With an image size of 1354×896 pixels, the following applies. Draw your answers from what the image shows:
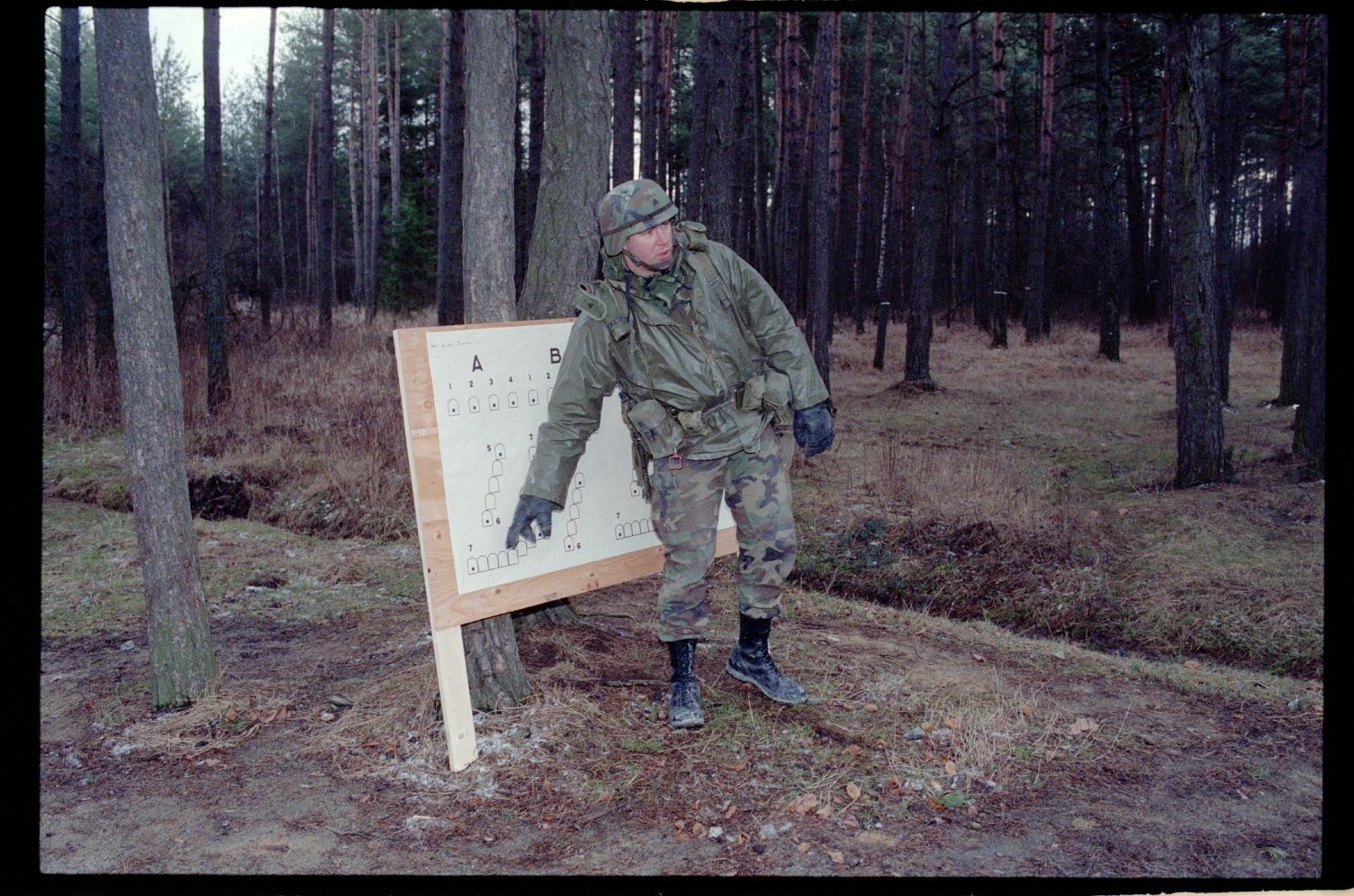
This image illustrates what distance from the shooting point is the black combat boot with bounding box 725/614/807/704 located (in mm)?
4438

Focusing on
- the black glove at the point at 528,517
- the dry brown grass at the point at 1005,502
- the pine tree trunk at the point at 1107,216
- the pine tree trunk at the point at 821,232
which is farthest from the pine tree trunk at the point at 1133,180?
the black glove at the point at 528,517

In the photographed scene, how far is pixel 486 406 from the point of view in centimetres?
409

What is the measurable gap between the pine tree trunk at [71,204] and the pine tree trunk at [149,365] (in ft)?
33.4

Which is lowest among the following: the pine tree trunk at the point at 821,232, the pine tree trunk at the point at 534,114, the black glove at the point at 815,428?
the black glove at the point at 815,428

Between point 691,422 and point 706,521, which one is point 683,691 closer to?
point 706,521

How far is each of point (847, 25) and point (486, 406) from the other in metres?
29.5

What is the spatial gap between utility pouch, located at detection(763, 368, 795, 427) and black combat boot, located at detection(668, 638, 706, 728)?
1.09m

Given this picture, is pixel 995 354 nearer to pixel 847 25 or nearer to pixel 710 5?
pixel 847 25

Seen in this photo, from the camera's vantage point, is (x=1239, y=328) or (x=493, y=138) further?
(x=1239, y=328)

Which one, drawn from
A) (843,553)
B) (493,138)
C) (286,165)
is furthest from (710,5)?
(286,165)

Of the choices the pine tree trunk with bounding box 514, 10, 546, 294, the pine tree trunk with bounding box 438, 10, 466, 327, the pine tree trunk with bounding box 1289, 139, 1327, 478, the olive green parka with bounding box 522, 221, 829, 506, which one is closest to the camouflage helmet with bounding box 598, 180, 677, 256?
the olive green parka with bounding box 522, 221, 829, 506

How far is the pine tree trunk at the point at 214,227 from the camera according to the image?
1219 centimetres

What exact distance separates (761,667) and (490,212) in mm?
2455

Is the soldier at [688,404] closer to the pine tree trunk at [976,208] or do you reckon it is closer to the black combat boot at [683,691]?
the black combat boot at [683,691]
